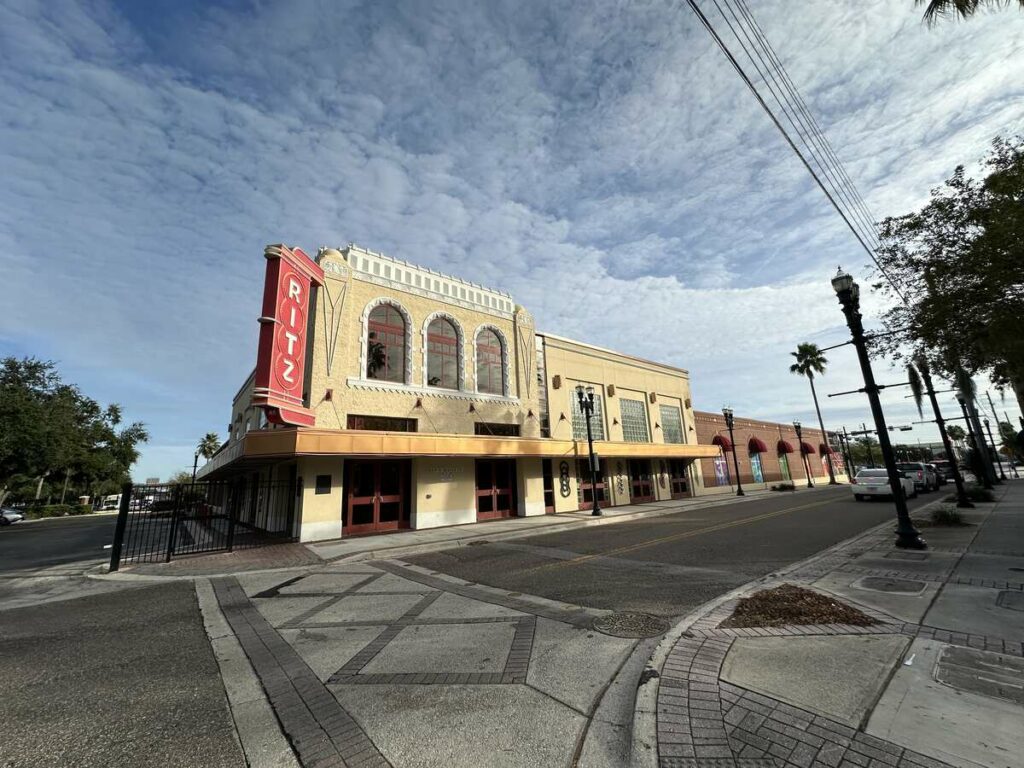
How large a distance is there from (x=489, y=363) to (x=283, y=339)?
32.6 ft

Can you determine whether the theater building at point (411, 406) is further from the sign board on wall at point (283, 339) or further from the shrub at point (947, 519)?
the shrub at point (947, 519)

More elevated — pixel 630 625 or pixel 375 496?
pixel 375 496

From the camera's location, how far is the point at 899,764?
8.24 feet

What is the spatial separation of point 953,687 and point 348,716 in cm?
471

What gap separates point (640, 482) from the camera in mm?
27359

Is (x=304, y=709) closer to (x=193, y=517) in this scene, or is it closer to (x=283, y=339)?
(x=283, y=339)

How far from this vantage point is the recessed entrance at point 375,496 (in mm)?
16125

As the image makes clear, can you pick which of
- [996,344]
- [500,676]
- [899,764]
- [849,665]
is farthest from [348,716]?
[996,344]

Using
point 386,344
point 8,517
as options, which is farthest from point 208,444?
point 386,344

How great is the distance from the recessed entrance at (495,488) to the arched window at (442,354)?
12.9 feet

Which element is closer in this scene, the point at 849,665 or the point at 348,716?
the point at 348,716

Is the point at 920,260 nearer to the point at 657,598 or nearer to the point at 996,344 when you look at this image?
the point at 996,344

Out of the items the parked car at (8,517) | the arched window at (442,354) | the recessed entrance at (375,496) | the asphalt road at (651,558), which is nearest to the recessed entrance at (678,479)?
the asphalt road at (651,558)

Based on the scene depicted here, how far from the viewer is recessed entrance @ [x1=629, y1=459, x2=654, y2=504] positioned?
2677 centimetres
